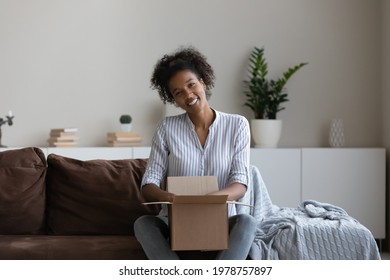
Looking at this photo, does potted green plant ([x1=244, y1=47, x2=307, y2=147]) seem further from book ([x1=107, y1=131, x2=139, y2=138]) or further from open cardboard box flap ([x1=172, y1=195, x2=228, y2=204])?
open cardboard box flap ([x1=172, y1=195, x2=228, y2=204])

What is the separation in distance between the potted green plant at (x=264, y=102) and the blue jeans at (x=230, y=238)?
7.98 ft

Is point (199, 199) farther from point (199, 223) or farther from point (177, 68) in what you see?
point (177, 68)

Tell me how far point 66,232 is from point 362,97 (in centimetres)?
293

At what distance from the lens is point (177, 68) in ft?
10.9

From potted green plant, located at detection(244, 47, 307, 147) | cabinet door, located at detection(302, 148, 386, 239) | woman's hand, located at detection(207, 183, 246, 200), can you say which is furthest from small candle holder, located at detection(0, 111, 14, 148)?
woman's hand, located at detection(207, 183, 246, 200)

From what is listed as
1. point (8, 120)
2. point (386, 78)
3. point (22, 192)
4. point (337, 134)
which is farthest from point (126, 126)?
point (386, 78)

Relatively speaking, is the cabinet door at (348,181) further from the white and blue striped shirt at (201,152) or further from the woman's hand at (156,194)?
the woman's hand at (156,194)

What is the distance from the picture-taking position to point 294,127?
574cm

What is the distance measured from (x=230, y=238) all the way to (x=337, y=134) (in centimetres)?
282

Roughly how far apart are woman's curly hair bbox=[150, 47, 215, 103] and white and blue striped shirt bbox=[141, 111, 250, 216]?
17 centimetres

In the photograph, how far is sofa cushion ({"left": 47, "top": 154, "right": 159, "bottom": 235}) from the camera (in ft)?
12.3
